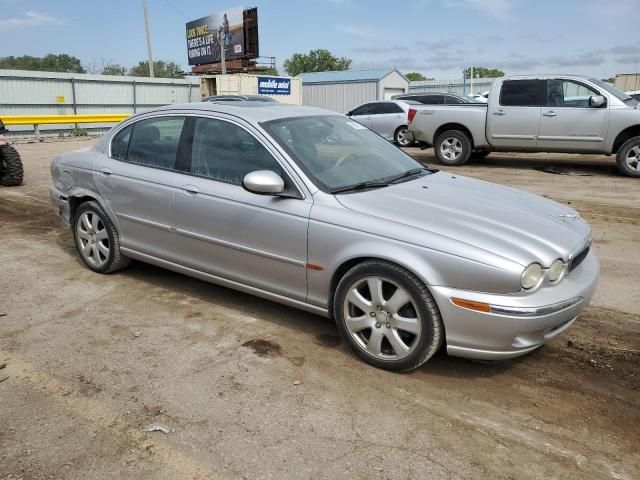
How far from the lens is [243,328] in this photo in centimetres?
410

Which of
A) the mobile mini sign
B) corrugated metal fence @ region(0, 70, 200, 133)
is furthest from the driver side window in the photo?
the mobile mini sign

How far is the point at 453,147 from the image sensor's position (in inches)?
491

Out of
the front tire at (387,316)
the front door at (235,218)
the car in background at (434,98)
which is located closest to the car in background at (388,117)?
the car in background at (434,98)

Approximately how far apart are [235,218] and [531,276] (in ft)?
6.51

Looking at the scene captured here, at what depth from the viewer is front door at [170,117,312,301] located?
3.76 metres

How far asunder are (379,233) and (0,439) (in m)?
2.25

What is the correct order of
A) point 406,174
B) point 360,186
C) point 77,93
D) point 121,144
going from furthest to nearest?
1. point 77,93
2. point 121,144
3. point 406,174
4. point 360,186

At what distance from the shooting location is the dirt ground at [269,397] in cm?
264

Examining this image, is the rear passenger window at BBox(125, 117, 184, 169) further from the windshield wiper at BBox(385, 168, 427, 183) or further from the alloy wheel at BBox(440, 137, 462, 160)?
the alloy wheel at BBox(440, 137, 462, 160)

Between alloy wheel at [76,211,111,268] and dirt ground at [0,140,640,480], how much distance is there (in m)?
0.32

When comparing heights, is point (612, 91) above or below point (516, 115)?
above

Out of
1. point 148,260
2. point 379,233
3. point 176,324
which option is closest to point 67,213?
point 148,260

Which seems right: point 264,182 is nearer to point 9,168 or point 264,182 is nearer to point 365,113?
point 9,168

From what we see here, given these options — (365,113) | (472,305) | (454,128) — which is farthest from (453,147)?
(472,305)
